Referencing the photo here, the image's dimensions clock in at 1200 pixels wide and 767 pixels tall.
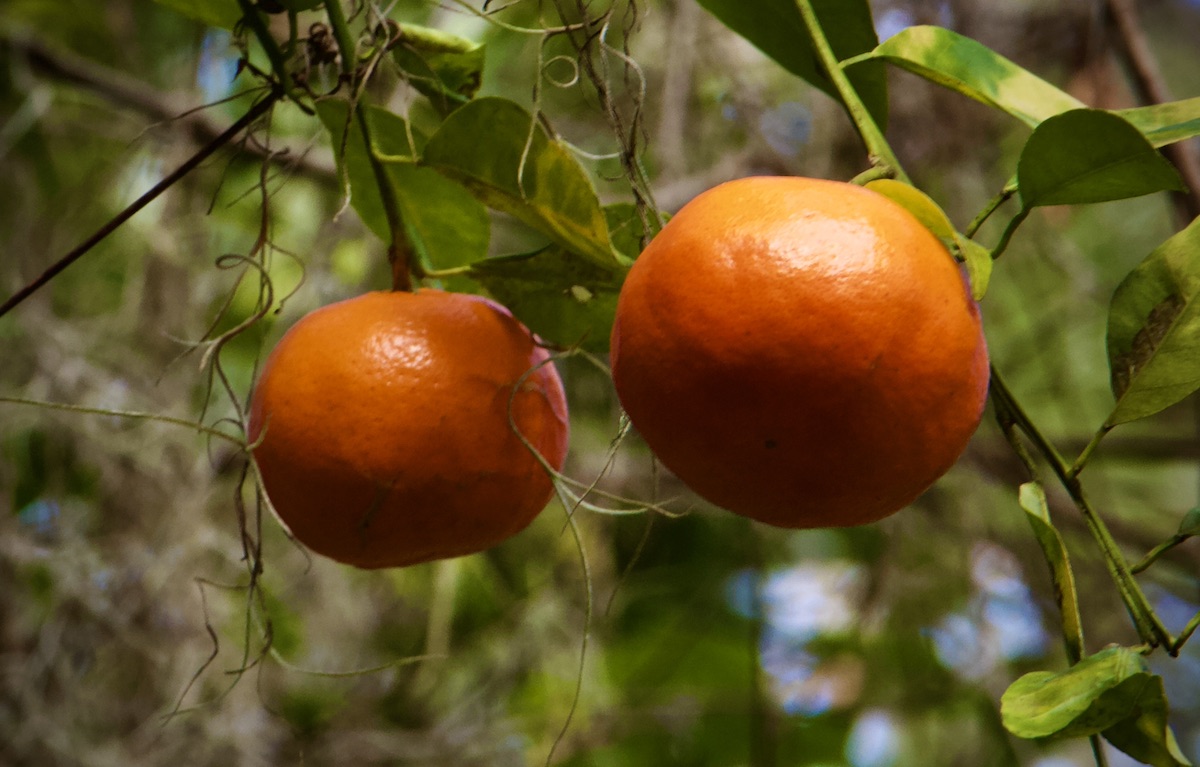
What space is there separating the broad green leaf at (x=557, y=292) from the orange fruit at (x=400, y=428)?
2 cm

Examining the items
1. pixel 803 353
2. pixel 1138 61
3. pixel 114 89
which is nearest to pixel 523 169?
pixel 803 353

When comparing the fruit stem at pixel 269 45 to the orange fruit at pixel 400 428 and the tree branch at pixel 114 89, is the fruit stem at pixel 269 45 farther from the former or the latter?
the tree branch at pixel 114 89

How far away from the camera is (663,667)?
5.01 ft

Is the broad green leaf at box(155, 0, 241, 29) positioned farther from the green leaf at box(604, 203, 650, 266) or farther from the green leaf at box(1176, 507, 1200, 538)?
the green leaf at box(1176, 507, 1200, 538)

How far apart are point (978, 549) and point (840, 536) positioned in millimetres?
197

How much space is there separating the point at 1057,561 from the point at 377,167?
40cm

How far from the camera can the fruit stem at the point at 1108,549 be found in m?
0.47

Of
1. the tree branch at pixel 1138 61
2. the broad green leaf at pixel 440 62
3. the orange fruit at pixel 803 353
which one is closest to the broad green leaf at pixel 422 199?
the broad green leaf at pixel 440 62

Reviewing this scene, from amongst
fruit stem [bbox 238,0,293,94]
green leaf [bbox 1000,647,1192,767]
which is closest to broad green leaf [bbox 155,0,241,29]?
fruit stem [bbox 238,0,293,94]

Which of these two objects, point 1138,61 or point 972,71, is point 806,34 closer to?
point 972,71

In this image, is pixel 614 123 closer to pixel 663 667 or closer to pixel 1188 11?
pixel 663 667

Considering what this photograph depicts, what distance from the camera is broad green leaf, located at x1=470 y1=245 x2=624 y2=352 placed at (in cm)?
59

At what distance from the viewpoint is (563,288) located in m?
0.61

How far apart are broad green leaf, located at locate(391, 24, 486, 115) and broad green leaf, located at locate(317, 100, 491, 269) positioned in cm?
3
